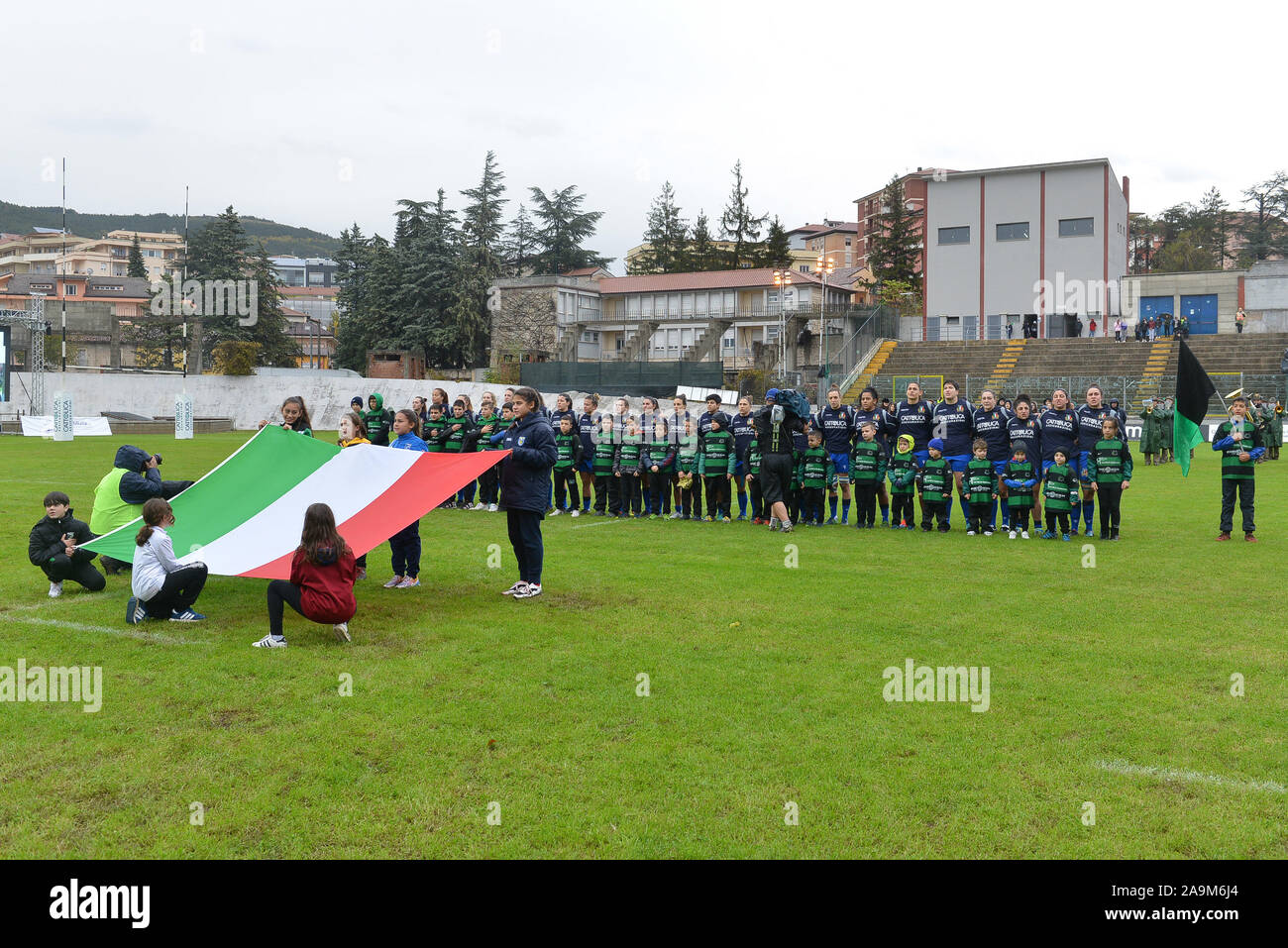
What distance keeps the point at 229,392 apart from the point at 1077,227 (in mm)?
47531

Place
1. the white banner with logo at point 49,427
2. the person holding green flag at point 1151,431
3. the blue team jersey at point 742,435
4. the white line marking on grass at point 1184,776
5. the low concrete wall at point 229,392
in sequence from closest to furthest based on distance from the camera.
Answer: the white line marking on grass at point 1184,776, the blue team jersey at point 742,435, the person holding green flag at point 1151,431, the white banner with logo at point 49,427, the low concrete wall at point 229,392

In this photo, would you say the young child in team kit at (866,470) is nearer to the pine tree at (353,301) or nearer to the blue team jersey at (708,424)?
the blue team jersey at (708,424)

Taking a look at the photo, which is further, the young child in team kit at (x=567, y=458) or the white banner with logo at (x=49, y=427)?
the white banner with logo at (x=49, y=427)

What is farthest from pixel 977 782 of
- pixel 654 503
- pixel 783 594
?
pixel 654 503

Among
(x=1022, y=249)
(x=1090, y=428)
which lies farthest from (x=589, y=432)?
(x=1022, y=249)

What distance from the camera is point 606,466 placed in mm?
16891

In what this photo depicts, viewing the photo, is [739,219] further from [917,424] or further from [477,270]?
[917,424]

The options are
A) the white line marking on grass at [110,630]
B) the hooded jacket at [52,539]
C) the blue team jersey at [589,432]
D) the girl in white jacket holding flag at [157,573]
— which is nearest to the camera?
the white line marking on grass at [110,630]

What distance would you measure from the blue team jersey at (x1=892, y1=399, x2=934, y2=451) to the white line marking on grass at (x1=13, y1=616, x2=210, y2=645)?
10.8m

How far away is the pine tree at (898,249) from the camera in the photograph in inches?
3098

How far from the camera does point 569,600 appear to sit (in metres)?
9.78

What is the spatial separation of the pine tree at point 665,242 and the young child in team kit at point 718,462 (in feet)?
246

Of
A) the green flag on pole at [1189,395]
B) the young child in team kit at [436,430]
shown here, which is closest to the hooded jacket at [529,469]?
the young child in team kit at [436,430]
